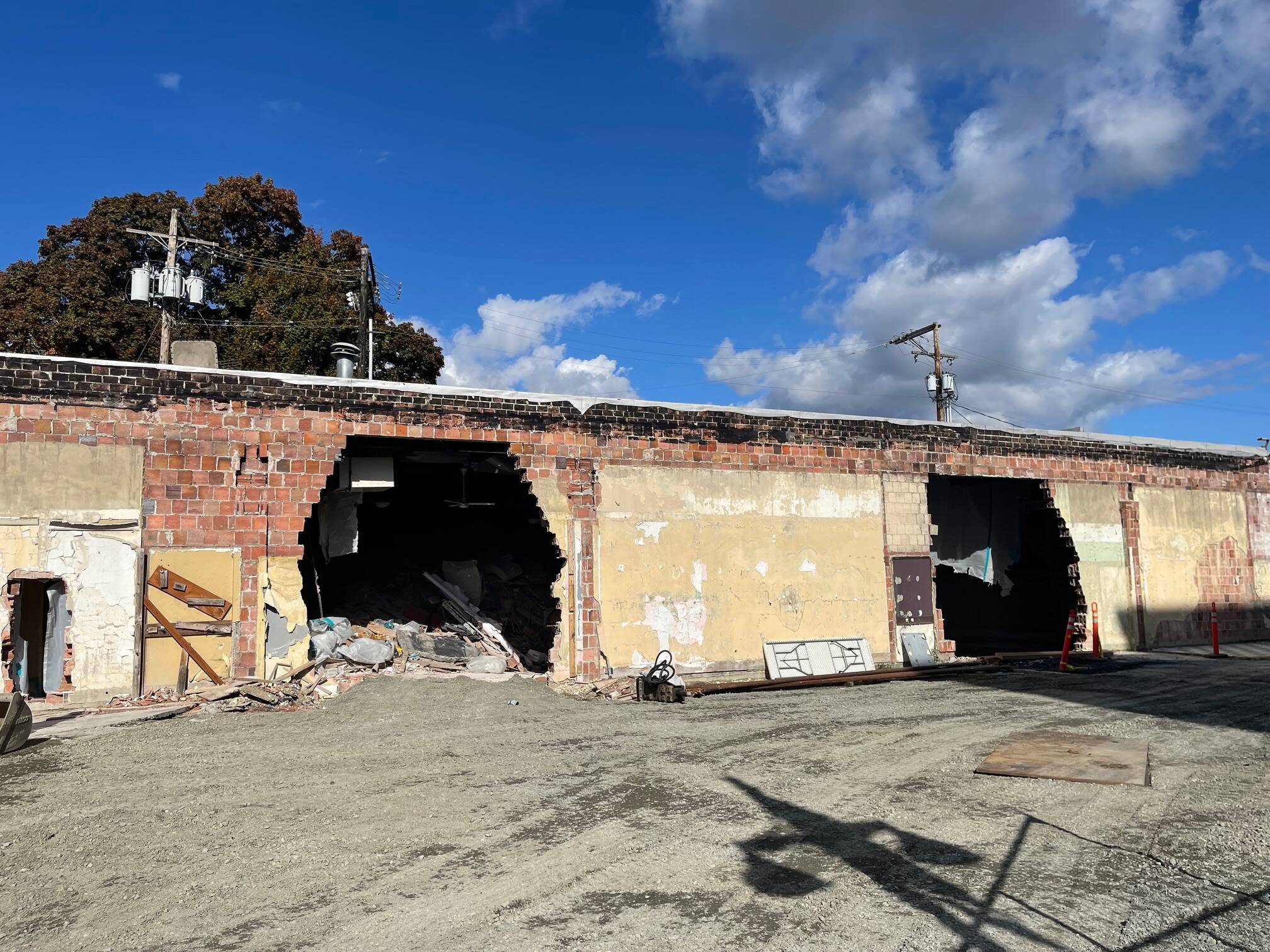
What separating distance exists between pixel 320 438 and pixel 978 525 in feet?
46.4

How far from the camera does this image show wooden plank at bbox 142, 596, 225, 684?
11719 mm

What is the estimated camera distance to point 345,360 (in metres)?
16.3

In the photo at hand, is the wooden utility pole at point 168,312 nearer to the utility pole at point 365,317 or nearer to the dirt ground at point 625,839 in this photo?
the utility pole at point 365,317

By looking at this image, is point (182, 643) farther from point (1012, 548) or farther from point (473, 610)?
point (1012, 548)

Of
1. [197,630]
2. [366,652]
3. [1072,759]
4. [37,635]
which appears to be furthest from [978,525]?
[37,635]

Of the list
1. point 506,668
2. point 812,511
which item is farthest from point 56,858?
point 812,511

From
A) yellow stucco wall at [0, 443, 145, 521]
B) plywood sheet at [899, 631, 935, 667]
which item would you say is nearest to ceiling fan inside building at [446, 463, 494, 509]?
yellow stucco wall at [0, 443, 145, 521]

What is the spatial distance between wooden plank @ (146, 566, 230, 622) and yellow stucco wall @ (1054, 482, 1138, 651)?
54.5 ft

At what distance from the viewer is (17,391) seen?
11.4 m

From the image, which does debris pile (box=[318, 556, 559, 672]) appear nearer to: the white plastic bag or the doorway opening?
the white plastic bag

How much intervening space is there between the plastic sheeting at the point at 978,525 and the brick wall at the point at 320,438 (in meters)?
1.46

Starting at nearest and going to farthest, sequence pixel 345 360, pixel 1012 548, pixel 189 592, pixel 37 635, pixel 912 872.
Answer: pixel 912 872, pixel 37 635, pixel 189 592, pixel 345 360, pixel 1012 548

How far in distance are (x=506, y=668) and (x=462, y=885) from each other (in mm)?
9288

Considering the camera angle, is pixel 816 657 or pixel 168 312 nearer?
pixel 816 657
